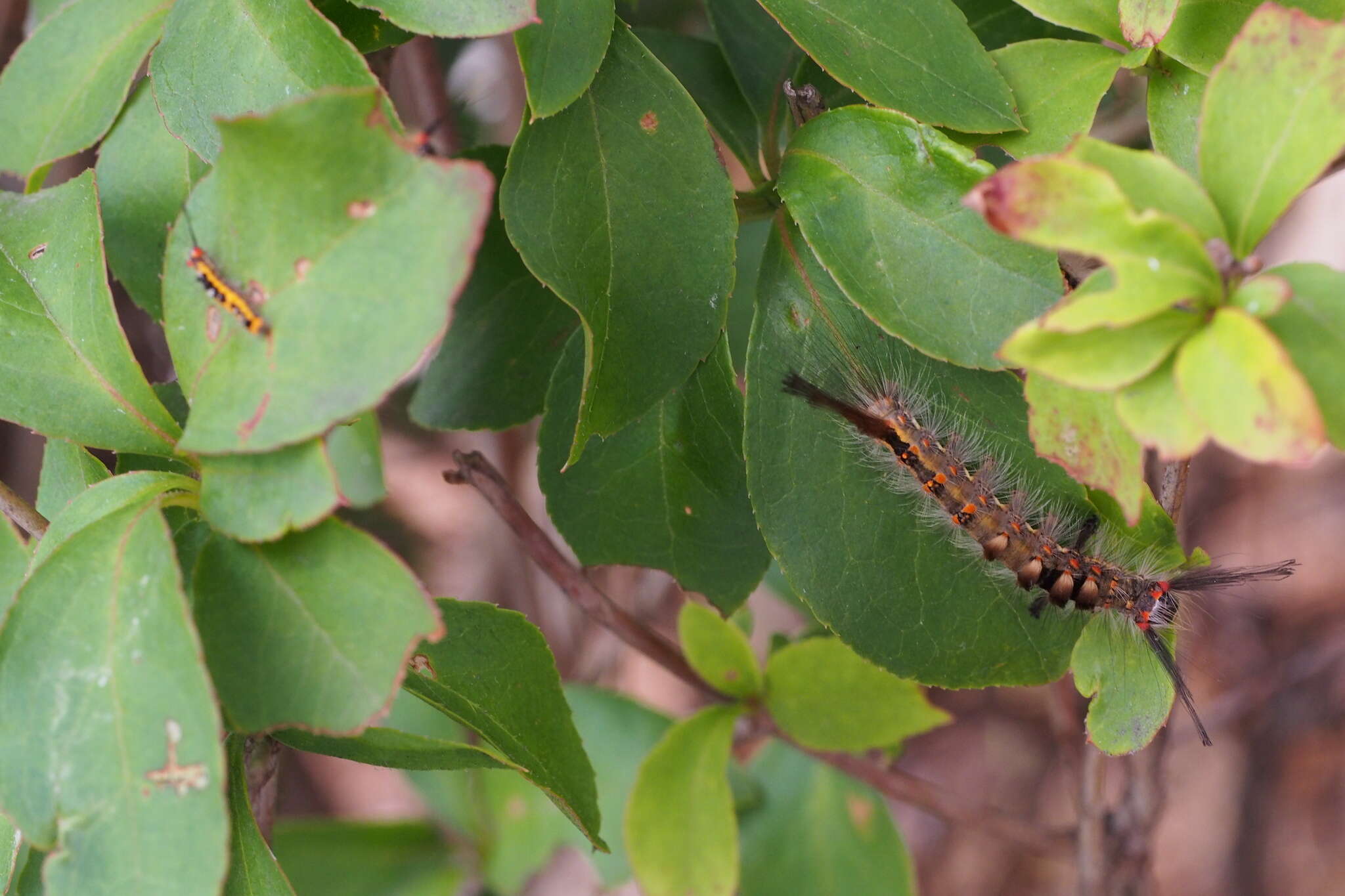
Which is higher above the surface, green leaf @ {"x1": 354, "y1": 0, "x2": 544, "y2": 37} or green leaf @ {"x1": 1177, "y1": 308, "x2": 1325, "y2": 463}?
green leaf @ {"x1": 354, "y1": 0, "x2": 544, "y2": 37}

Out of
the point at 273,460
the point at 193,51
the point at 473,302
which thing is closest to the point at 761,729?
the point at 473,302

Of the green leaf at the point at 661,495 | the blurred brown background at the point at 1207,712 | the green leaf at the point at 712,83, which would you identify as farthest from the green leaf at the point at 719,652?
the blurred brown background at the point at 1207,712

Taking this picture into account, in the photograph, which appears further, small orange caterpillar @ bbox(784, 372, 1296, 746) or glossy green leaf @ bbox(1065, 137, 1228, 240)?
small orange caterpillar @ bbox(784, 372, 1296, 746)

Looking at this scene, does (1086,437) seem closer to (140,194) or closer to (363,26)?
(363,26)

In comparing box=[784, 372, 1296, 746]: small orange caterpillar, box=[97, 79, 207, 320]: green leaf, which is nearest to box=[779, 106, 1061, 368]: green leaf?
box=[784, 372, 1296, 746]: small orange caterpillar

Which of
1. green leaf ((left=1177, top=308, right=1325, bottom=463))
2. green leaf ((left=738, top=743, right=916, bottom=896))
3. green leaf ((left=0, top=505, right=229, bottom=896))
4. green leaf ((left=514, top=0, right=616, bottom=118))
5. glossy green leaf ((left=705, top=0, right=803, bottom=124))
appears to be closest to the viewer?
green leaf ((left=1177, top=308, right=1325, bottom=463))

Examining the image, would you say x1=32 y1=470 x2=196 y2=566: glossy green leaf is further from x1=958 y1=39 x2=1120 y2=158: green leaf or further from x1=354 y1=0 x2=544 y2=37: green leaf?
x1=958 y1=39 x2=1120 y2=158: green leaf

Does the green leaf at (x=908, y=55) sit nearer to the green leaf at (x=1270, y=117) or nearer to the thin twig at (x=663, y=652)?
the green leaf at (x=1270, y=117)
